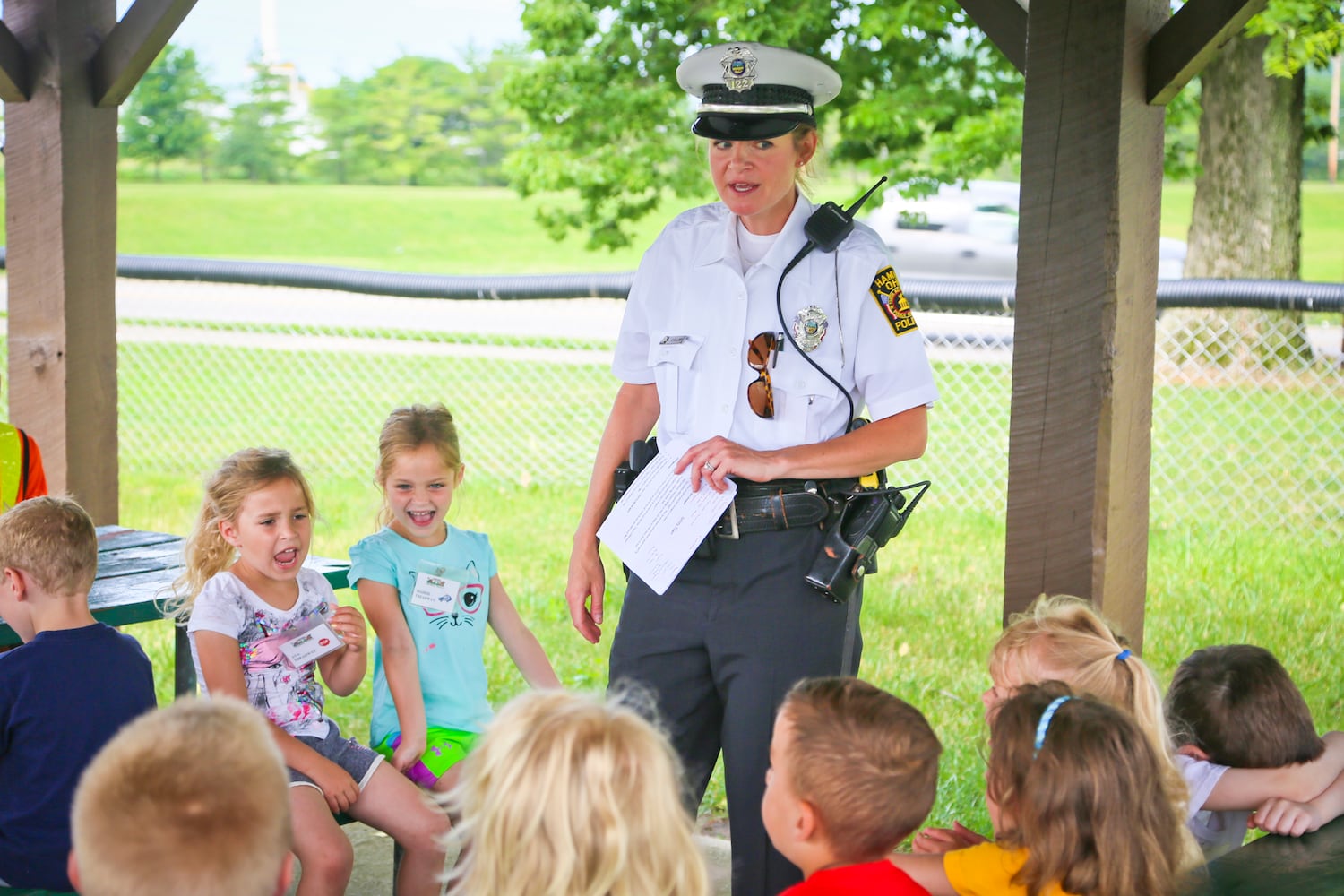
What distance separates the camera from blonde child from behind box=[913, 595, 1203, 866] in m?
2.24

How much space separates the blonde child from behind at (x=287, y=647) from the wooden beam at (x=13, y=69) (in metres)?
1.52

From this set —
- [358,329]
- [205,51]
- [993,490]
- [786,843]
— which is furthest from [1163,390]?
[205,51]

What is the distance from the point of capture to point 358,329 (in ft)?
30.9

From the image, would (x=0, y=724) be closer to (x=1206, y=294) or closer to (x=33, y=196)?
(x=33, y=196)

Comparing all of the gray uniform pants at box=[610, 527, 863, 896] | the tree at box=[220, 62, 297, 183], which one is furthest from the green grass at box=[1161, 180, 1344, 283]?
the tree at box=[220, 62, 297, 183]

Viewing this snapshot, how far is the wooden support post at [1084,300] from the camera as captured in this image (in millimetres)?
2670

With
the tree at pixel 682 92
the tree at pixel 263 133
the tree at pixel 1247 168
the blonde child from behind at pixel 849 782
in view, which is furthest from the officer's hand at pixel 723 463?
the tree at pixel 263 133

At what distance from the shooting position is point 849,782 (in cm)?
189

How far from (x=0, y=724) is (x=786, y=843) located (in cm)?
138

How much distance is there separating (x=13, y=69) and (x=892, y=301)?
253cm

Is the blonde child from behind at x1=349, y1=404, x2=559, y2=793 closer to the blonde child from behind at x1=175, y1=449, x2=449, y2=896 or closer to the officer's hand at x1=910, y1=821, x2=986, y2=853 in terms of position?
the blonde child from behind at x1=175, y1=449, x2=449, y2=896

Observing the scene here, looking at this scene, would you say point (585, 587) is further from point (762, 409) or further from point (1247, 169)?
point (1247, 169)

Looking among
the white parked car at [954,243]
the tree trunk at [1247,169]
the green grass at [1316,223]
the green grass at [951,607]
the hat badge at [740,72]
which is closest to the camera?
the hat badge at [740,72]

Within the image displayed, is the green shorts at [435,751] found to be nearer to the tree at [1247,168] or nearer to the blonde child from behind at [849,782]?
the blonde child from behind at [849,782]
